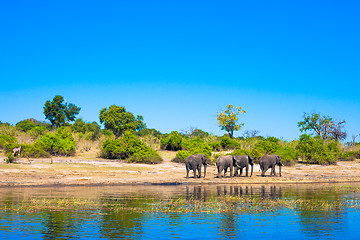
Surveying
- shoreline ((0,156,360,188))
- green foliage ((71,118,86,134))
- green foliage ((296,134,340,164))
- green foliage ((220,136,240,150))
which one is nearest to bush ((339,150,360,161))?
green foliage ((296,134,340,164))

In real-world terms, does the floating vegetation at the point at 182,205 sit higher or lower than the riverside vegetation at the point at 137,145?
lower

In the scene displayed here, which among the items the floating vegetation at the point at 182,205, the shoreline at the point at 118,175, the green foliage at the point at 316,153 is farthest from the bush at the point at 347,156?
the floating vegetation at the point at 182,205

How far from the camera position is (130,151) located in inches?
1513

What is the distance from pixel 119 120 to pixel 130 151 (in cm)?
3057

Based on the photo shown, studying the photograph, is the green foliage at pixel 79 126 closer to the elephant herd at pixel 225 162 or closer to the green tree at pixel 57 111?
the green tree at pixel 57 111

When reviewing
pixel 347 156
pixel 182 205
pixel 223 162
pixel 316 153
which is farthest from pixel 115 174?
pixel 347 156

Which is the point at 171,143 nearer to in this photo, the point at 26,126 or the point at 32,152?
the point at 32,152

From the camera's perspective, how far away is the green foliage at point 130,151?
3741 cm

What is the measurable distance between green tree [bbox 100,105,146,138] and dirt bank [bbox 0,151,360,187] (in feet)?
94.3

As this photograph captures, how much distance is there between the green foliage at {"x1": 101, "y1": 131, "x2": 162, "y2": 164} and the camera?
37406mm

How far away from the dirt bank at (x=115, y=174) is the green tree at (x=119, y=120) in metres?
28.7

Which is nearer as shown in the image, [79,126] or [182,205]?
[182,205]

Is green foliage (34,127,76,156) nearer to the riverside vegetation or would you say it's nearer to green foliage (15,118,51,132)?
the riverside vegetation

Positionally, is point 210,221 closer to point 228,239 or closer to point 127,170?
point 228,239
